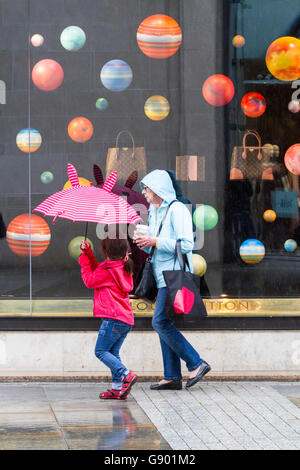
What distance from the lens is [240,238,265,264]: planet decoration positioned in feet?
25.9

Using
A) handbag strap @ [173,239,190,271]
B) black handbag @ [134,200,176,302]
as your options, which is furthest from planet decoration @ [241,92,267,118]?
handbag strap @ [173,239,190,271]

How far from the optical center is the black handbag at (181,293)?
258 inches

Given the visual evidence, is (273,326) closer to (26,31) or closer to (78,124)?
(78,124)

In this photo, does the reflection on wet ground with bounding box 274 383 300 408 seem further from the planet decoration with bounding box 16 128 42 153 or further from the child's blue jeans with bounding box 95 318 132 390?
the planet decoration with bounding box 16 128 42 153

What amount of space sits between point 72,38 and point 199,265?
2.52 meters

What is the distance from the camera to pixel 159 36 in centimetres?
780

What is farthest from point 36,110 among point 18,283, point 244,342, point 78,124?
point 244,342

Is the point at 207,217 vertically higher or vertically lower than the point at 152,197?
lower

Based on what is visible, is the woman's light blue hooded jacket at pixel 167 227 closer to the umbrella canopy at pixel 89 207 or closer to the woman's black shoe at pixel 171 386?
the umbrella canopy at pixel 89 207

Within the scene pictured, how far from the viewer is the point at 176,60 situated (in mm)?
7816

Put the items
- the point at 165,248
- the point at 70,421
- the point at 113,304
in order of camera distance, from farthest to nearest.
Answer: the point at 165,248 → the point at 113,304 → the point at 70,421

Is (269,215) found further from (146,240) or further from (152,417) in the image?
(152,417)

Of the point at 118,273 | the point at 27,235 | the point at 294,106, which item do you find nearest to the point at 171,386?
the point at 118,273

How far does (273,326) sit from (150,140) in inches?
83.9
